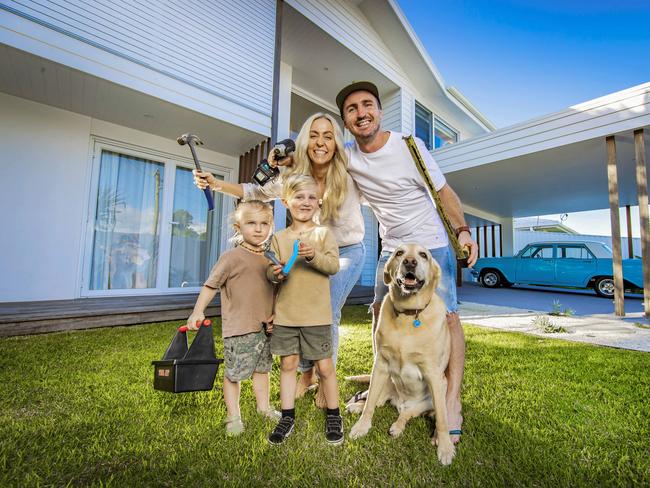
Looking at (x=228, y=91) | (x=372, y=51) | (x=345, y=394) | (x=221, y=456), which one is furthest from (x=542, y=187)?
(x=221, y=456)

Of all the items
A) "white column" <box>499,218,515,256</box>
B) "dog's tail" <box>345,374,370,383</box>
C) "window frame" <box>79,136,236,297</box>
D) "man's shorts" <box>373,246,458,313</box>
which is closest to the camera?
"man's shorts" <box>373,246,458,313</box>

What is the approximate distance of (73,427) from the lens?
5.52ft

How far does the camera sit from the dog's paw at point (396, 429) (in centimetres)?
173

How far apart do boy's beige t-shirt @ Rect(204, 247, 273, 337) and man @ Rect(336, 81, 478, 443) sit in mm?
867

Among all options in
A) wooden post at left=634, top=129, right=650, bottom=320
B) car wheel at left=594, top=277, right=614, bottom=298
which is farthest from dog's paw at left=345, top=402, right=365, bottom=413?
car wheel at left=594, top=277, right=614, bottom=298

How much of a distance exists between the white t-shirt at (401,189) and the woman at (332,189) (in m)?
0.15

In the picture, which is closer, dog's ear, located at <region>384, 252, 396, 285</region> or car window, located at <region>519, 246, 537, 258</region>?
dog's ear, located at <region>384, 252, 396, 285</region>

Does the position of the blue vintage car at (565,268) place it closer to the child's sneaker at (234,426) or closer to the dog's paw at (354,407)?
the dog's paw at (354,407)

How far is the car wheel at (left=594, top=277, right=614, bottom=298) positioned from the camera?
929 cm

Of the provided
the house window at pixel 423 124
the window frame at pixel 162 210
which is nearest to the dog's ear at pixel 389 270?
the window frame at pixel 162 210

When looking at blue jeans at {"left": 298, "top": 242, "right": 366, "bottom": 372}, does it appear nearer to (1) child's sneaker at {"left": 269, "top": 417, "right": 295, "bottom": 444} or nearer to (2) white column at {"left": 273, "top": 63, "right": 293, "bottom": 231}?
(1) child's sneaker at {"left": 269, "top": 417, "right": 295, "bottom": 444}

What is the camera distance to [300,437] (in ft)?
5.45

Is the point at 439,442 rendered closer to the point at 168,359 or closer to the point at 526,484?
the point at 526,484

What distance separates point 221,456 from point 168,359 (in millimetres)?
555
